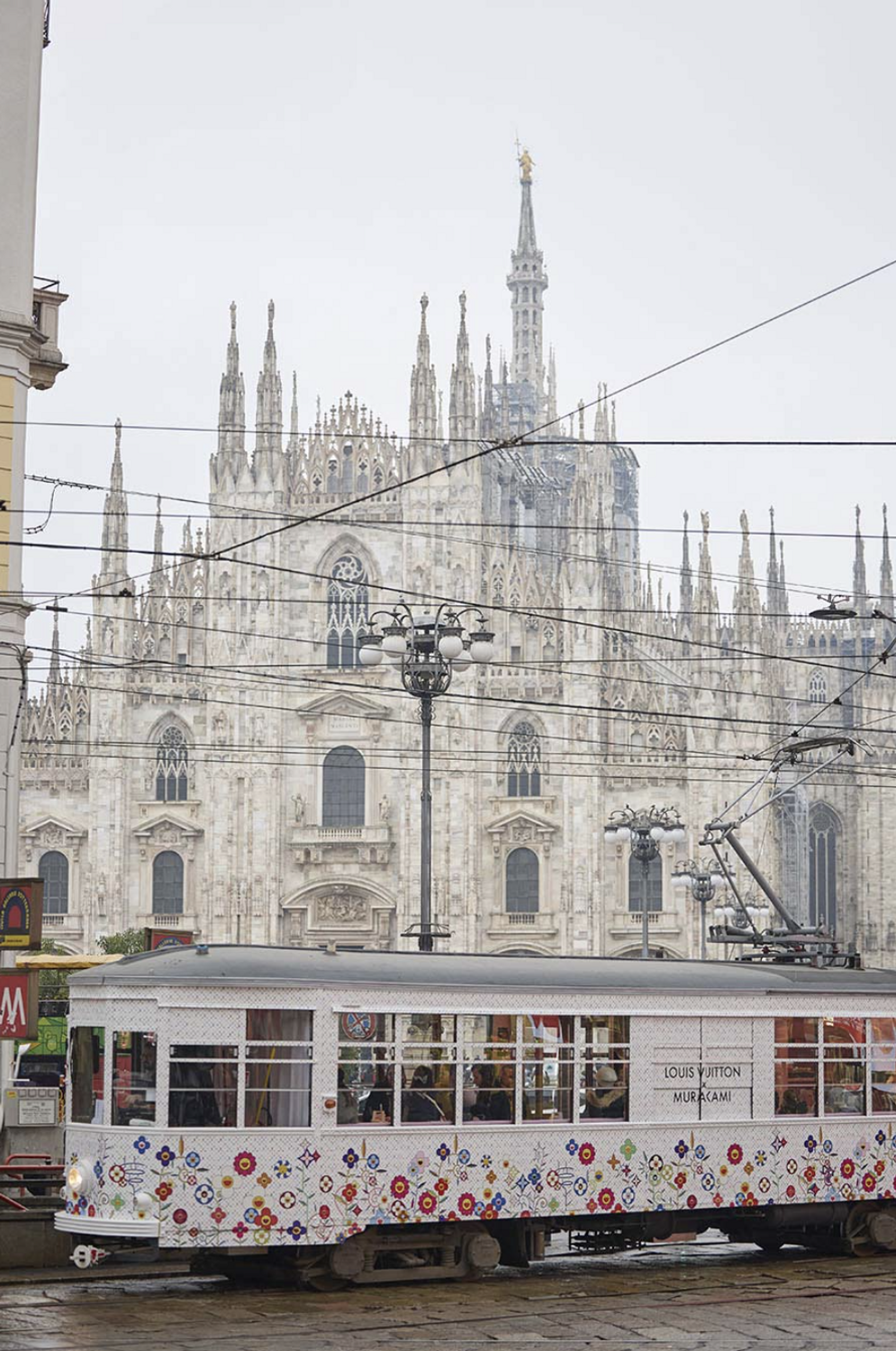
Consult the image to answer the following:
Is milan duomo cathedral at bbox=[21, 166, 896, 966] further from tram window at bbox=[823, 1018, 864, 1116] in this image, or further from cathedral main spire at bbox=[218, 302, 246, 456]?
tram window at bbox=[823, 1018, 864, 1116]

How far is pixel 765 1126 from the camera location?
48.8 ft

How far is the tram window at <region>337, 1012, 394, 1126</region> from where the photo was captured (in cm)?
1329

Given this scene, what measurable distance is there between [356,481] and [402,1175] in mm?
43943

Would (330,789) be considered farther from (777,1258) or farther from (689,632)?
(777,1258)

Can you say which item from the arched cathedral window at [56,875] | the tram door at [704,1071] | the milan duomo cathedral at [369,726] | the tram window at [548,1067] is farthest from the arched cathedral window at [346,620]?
the tram window at [548,1067]

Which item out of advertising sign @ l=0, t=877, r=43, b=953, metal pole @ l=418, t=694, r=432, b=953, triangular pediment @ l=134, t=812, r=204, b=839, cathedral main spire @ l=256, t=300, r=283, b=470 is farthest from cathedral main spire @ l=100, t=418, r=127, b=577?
advertising sign @ l=0, t=877, r=43, b=953

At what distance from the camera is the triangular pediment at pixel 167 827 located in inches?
2165

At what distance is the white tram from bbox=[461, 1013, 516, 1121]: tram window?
0.01 metres

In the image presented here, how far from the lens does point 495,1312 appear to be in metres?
12.4

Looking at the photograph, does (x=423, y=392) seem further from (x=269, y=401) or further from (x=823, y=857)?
(x=823, y=857)

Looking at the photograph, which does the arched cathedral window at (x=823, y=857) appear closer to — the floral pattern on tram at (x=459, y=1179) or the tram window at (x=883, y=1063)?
the tram window at (x=883, y=1063)

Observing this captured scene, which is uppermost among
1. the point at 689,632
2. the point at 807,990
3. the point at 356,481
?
the point at 356,481

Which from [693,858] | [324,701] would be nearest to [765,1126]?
[693,858]

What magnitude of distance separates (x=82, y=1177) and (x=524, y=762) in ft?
136
